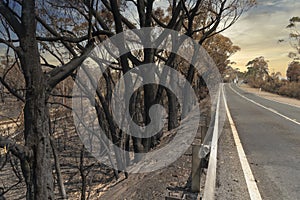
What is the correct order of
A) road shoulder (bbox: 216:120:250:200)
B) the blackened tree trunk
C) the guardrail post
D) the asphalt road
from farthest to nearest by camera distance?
the asphalt road
the blackened tree trunk
road shoulder (bbox: 216:120:250:200)
the guardrail post

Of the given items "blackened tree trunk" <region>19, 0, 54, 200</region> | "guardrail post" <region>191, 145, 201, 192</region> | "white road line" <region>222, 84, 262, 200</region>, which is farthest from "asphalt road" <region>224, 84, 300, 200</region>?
"blackened tree trunk" <region>19, 0, 54, 200</region>

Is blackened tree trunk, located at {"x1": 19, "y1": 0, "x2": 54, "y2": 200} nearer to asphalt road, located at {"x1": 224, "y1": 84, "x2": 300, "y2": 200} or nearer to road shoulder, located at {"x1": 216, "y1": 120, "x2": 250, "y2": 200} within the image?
road shoulder, located at {"x1": 216, "y1": 120, "x2": 250, "y2": 200}

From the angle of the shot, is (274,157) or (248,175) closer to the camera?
(248,175)

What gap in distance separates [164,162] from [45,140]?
2.92m

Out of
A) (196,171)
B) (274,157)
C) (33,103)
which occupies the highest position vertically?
(33,103)

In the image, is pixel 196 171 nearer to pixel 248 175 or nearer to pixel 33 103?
pixel 248 175

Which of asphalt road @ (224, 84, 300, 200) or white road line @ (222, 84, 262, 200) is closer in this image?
white road line @ (222, 84, 262, 200)

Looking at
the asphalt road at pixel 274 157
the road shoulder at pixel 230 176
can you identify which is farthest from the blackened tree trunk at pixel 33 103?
the asphalt road at pixel 274 157

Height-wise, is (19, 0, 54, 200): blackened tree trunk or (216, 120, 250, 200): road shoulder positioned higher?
(19, 0, 54, 200): blackened tree trunk

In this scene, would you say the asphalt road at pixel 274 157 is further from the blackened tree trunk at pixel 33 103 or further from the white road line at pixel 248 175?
the blackened tree trunk at pixel 33 103

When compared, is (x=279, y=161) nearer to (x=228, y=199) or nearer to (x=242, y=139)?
(x=242, y=139)

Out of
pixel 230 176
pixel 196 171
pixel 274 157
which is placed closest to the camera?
pixel 196 171

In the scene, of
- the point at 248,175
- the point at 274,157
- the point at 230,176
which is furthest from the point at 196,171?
the point at 274,157

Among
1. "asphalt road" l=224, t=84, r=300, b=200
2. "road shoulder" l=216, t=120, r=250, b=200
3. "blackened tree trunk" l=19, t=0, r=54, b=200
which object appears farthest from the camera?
"asphalt road" l=224, t=84, r=300, b=200
